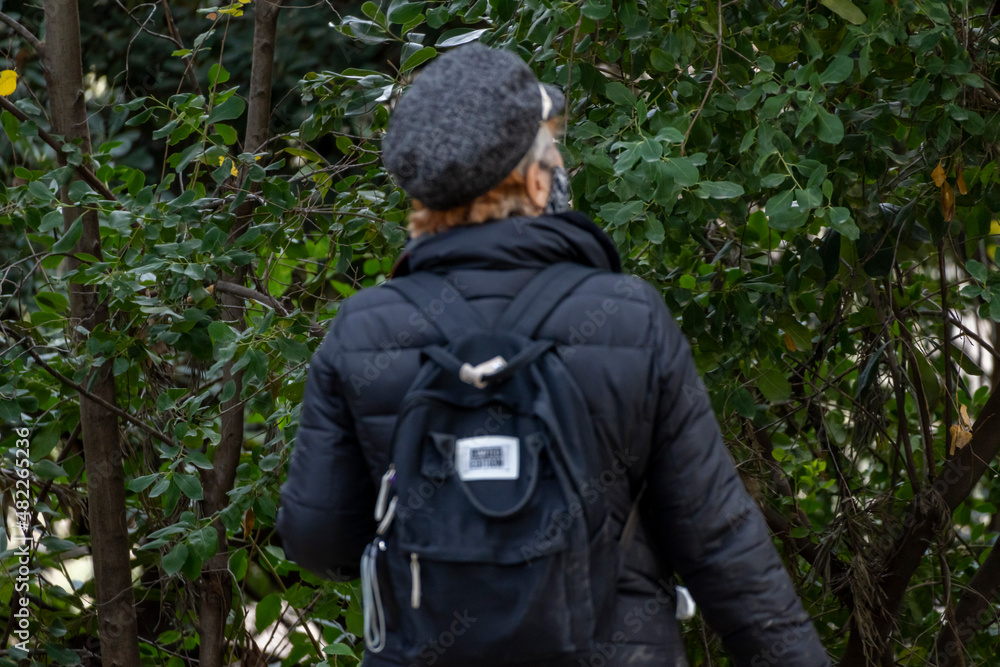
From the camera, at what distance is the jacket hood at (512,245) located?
4.35ft

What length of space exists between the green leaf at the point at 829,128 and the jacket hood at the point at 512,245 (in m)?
0.87

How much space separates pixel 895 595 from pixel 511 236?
2.21 metres

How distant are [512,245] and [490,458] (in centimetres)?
29

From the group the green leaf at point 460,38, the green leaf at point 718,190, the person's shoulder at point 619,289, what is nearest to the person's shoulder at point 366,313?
the person's shoulder at point 619,289

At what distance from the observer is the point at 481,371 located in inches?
48.2

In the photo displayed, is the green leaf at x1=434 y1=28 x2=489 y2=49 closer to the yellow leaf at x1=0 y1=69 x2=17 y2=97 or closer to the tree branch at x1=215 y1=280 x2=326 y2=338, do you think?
the tree branch at x1=215 y1=280 x2=326 y2=338

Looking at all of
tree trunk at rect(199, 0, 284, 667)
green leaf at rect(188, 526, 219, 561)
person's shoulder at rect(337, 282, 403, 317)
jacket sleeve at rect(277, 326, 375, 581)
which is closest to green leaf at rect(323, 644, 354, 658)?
green leaf at rect(188, 526, 219, 561)

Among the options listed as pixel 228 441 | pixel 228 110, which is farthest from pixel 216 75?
pixel 228 441

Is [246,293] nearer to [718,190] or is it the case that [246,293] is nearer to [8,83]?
[8,83]

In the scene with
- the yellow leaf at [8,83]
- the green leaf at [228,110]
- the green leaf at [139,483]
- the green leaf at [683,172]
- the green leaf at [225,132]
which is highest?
the green leaf at [683,172]

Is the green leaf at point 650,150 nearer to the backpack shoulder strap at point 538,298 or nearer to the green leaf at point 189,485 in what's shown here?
the backpack shoulder strap at point 538,298

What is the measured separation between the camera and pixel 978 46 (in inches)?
99.0

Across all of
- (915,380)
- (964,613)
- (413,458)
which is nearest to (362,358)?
(413,458)

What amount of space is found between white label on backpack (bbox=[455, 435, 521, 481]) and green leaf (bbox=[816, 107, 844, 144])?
117 centimetres
